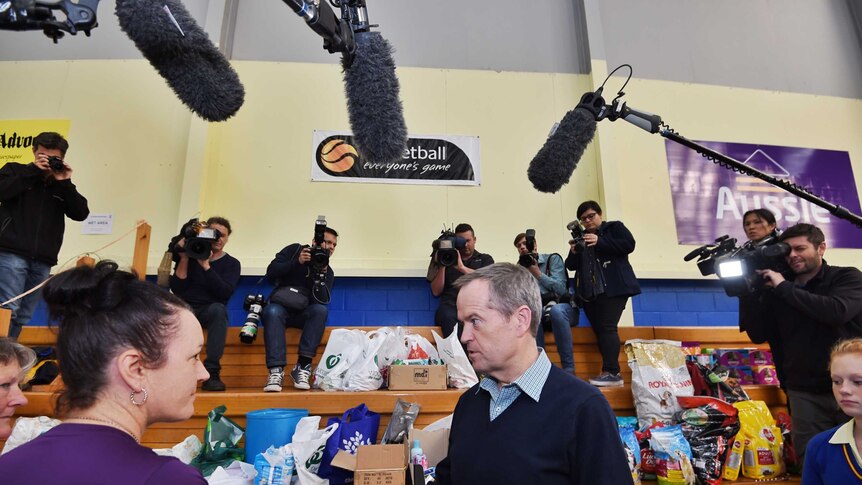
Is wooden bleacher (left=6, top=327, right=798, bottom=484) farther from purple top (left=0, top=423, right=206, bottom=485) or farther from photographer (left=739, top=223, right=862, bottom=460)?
purple top (left=0, top=423, right=206, bottom=485)

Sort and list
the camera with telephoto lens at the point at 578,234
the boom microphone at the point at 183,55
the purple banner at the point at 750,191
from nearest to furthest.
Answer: the boom microphone at the point at 183,55 < the camera with telephoto lens at the point at 578,234 < the purple banner at the point at 750,191

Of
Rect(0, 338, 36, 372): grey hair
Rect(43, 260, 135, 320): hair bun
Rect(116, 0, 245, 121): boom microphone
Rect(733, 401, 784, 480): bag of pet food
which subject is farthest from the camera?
Rect(733, 401, 784, 480): bag of pet food

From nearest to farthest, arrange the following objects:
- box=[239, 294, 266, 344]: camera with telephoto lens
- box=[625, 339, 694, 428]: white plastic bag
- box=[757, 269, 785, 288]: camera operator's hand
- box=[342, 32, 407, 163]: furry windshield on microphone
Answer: box=[342, 32, 407, 163]: furry windshield on microphone < box=[757, 269, 785, 288]: camera operator's hand < box=[625, 339, 694, 428]: white plastic bag < box=[239, 294, 266, 344]: camera with telephoto lens

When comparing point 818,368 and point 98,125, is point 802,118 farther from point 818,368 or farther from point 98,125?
point 98,125

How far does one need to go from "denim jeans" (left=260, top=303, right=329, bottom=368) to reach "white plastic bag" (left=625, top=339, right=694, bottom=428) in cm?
196

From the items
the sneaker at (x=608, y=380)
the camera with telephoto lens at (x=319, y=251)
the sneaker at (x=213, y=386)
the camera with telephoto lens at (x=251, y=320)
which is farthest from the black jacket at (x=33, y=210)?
the sneaker at (x=608, y=380)

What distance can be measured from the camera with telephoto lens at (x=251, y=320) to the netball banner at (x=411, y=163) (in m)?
1.59

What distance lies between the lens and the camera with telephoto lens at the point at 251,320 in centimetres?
302

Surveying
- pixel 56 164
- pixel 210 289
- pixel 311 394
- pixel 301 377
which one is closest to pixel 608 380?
pixel 311 394

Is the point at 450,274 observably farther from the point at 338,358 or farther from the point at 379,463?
the point at 379,463

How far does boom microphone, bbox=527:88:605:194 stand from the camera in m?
2.24

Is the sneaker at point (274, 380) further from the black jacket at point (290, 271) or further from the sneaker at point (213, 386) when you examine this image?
the black jacket at point (290, 271)

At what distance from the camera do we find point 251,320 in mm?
3100

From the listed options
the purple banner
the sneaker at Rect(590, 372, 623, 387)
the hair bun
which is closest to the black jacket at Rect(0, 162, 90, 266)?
the hair bun
